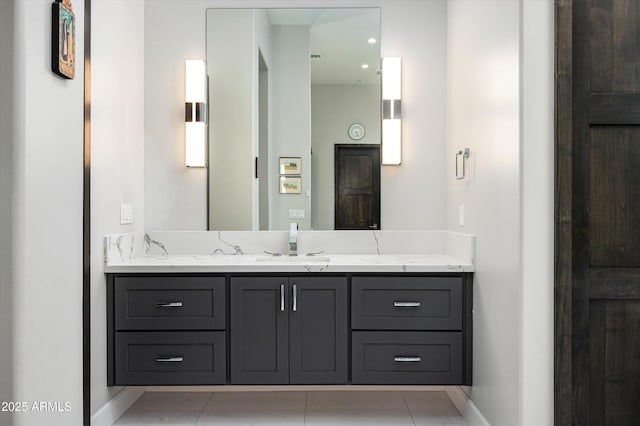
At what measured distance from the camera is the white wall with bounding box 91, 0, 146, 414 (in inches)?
95.0

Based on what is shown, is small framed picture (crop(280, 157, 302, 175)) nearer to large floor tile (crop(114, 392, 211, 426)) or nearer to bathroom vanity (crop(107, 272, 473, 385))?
bathroom vanity (crop(107, 272, 473, 385))

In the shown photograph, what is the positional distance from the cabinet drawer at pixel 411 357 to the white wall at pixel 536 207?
0.59 metres

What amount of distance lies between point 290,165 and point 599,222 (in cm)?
177

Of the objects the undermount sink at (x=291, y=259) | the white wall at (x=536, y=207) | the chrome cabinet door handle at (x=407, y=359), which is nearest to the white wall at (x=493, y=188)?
the white wall at (x=536, y=207)

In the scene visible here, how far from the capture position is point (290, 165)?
10.3ft

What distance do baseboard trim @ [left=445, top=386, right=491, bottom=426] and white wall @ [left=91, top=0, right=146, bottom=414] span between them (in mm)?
1859

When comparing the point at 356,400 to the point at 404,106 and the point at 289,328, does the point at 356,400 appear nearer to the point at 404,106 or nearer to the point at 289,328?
the point at 289,328

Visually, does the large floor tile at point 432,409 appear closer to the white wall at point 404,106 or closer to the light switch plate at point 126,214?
the white wall at point 404,106

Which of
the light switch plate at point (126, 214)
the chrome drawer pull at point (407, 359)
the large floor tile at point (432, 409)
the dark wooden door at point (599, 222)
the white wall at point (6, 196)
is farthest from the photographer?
the light switch plate at point (126, 214)

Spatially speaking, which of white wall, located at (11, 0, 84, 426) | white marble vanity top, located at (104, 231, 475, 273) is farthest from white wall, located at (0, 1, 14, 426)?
white marble vanity top, located at (104, 231, 475, 273)

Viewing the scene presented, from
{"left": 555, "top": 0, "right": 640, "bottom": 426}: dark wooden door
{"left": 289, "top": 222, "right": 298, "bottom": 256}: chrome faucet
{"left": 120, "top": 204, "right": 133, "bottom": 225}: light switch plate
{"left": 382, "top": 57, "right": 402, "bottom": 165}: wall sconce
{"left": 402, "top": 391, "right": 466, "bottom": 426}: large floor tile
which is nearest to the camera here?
{"left": 555, "top": 0, "right": 640, "bottom": 426}: dark wooden door

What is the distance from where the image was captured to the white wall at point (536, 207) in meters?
1.94

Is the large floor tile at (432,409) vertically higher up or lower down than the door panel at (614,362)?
lower down

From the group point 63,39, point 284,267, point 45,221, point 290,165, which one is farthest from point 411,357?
point 63,39
